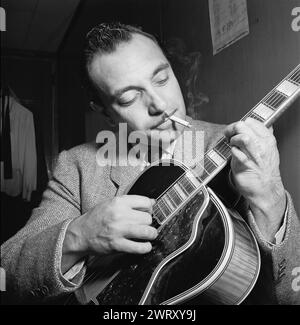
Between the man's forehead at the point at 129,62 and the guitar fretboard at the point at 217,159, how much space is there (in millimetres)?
226

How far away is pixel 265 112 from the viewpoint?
1.75 feet

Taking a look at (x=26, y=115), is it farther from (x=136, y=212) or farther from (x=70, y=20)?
(x=136, y=212)

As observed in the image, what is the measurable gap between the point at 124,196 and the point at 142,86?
229 millimetres

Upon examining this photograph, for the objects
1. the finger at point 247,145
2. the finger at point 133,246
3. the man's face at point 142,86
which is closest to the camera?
the finger at point 247,145

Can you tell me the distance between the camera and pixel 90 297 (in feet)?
2.02

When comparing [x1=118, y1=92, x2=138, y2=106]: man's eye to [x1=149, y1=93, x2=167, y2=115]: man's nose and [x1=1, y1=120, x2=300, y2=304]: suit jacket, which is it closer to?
[x1=149, y1=93, x2=167, y2=115]: man's nose

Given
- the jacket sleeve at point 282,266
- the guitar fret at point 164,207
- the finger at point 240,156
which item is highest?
the finger at point 240,156

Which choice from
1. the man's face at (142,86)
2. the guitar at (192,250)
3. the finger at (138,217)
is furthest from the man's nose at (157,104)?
the finger at (138,217)

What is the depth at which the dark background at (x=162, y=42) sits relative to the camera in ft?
2.00

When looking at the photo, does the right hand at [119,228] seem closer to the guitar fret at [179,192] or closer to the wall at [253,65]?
the guitar fret at [179,192]

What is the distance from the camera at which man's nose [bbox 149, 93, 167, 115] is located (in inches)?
26.1

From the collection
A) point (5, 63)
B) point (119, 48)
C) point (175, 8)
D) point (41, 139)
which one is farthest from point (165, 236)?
point (41, 139)

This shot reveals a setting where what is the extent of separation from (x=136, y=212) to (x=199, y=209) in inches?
4.5

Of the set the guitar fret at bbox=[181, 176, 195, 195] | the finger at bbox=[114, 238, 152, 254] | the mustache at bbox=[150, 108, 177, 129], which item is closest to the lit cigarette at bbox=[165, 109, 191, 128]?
the mustache at bbox=[150, 108, 177, 129]
